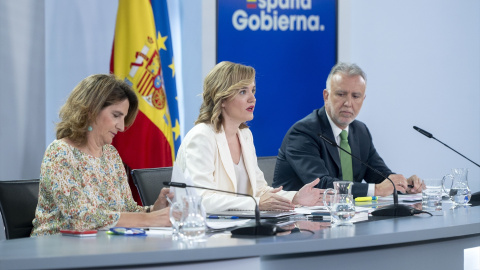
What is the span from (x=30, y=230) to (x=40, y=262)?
0.92 meters

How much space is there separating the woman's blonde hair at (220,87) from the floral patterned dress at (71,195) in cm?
68

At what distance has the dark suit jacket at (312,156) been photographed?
3.59 metres

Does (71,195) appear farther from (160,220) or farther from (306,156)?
(306,156)

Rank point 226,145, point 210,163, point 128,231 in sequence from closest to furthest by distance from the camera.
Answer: point 128,231 → point 210,163 → point 226,145

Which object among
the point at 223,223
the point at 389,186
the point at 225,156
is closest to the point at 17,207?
the point at 223,223

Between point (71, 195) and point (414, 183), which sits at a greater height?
point (71, 195)

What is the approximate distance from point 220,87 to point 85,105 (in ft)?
2.52

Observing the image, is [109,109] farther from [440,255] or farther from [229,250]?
[440,255]

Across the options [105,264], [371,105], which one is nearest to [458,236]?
[105,264]

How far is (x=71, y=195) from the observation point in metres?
2.35

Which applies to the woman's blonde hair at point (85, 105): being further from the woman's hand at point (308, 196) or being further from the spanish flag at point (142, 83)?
the spanish flag at point (142, 83)

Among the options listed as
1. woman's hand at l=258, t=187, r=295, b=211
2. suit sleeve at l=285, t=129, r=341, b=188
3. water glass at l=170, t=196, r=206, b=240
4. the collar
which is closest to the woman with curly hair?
water glass at l=170, t=196, r=206, b=240

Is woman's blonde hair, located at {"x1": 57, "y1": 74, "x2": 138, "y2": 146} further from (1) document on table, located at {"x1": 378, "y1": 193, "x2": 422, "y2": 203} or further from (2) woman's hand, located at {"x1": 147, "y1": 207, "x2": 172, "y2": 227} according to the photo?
(1) document on table, located at {"x1": 378, "y1": 193, "x2": 422, "y2": 203}

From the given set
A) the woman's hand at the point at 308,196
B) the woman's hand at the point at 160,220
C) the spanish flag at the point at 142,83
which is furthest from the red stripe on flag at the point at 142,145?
the woman's hand at the point at 160,220
